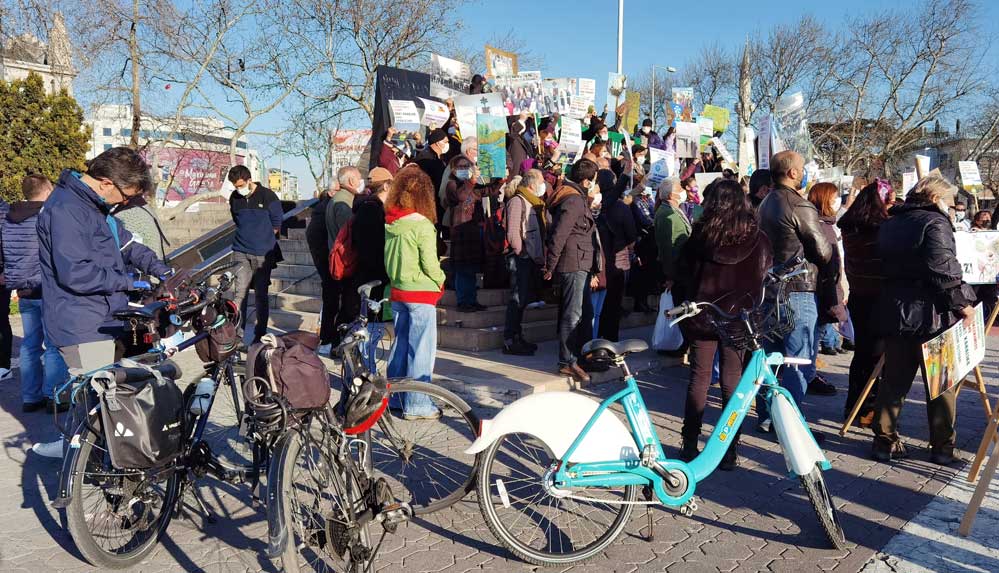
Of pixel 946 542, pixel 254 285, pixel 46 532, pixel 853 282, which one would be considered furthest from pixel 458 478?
pixel 254 285

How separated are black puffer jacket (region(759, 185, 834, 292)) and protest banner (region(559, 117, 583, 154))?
6555 millimetres

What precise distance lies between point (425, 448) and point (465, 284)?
435cm

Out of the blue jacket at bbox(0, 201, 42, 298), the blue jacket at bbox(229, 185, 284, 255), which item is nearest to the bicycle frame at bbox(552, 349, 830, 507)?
the blue jacket at bbox(0, 201, 42, 298)

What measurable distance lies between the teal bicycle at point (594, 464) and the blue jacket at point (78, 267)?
230 centimetres

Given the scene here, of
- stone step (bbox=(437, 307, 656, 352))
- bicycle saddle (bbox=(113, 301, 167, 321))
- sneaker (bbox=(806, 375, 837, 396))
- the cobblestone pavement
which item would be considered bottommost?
the cobblestone pavement

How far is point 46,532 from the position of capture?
3.75 meters

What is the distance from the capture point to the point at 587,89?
12.8 m

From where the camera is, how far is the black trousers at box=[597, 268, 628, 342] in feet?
25.0

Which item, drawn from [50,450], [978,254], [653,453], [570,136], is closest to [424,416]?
[653,453]

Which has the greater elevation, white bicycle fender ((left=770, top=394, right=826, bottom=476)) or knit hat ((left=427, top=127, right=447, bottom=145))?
knit hat ((left=427, top=127, right=447, bottom=145))

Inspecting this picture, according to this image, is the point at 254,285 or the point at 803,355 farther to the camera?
the point at 254,285

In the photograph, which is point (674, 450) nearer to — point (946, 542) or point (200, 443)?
point (946, 542)

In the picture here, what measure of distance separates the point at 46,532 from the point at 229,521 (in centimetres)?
93

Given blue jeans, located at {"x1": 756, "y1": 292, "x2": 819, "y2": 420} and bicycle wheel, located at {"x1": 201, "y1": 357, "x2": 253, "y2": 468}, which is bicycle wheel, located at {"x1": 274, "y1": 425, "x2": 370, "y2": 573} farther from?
blue jeans, located at {"x1": 756, "y1": 292, "x2": 819, "y2": 420}
